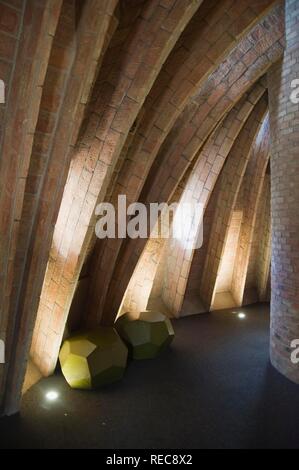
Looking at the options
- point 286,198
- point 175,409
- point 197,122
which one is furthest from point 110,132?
point 175,409

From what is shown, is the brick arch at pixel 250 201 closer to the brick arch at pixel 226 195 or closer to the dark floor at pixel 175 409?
the brick arch at pixel 226 195

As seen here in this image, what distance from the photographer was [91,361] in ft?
15.4

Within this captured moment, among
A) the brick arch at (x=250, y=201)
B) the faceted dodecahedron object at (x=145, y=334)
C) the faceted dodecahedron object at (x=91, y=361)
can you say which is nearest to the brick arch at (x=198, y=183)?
the faceted dodecahedron object at (x=145, y=334)

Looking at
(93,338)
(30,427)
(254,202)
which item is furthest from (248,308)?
(30,427)

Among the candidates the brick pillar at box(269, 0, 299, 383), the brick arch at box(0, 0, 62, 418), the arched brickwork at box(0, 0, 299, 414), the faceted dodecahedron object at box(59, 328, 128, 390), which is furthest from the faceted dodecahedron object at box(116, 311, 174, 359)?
the brick arch at box(0, 0, 62, 418)

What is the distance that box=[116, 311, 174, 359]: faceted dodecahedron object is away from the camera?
18.8ft

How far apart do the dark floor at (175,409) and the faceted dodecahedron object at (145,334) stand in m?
0.22

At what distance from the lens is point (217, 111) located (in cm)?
537

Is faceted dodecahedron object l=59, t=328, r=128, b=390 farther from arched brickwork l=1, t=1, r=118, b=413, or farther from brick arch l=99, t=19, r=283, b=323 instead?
brick arch l=99, t=19, r=283, b=323

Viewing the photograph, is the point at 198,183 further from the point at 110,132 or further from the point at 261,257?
the point at 261,257

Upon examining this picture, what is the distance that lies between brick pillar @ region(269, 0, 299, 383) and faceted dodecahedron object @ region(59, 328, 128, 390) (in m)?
2.83

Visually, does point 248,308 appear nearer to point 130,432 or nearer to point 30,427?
point 130,432

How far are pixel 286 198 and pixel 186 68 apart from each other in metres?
2.63
